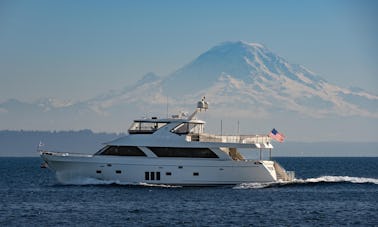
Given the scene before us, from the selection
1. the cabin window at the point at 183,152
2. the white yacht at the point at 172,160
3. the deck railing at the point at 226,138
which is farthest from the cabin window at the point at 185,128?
the cabin window at the point at 183,152

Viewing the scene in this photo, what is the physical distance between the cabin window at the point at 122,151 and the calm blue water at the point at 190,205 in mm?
1978

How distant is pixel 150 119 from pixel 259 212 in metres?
12.9

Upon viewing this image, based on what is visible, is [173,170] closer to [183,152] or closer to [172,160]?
[172,160]

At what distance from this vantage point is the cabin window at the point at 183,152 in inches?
1753

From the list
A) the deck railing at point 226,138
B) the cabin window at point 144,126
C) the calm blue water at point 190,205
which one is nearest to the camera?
the calm blue water at point 190,205

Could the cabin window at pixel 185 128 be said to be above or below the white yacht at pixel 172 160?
above

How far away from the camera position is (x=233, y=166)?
4444 cm

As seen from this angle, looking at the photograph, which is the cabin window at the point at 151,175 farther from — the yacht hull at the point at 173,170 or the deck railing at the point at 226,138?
the deck railing at the point at 226,138

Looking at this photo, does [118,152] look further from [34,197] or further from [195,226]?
[195,226]

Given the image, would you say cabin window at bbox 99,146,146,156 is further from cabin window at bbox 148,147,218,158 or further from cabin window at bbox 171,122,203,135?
cabin window at bbox 171,122,203,135

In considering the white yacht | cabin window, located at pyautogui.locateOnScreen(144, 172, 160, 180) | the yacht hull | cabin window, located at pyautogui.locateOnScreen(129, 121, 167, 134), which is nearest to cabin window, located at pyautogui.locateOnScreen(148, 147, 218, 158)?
the white yacht

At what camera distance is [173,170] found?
4428 cm

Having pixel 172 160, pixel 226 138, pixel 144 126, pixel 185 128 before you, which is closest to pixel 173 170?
pixel 172 160

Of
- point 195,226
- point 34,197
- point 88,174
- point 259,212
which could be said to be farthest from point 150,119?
point 195,226
